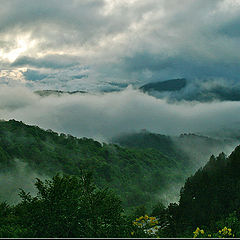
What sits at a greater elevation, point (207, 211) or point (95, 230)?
point (95, 230)

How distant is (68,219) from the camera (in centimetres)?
1811

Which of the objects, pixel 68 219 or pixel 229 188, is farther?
pixel 229 188

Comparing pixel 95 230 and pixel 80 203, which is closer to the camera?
pixel 95 230

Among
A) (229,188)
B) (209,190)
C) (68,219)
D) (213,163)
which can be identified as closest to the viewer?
(68,219)

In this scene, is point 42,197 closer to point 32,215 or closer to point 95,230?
point 32,215

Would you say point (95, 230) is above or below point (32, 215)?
below

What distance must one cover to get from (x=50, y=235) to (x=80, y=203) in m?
3.27

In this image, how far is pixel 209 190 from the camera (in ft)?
157

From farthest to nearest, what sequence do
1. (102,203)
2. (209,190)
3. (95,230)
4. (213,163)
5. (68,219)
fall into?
(213,163) < (209,190) < (102,203) < (68,219) < (95,230)

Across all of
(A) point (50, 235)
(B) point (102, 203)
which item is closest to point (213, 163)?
A: (B) point (102, 203)

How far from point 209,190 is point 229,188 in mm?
5819

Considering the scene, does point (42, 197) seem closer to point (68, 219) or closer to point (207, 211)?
point (68, 219)

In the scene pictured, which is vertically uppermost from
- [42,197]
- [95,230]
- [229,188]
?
[42,197]

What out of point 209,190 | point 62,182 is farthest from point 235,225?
point 209,190
